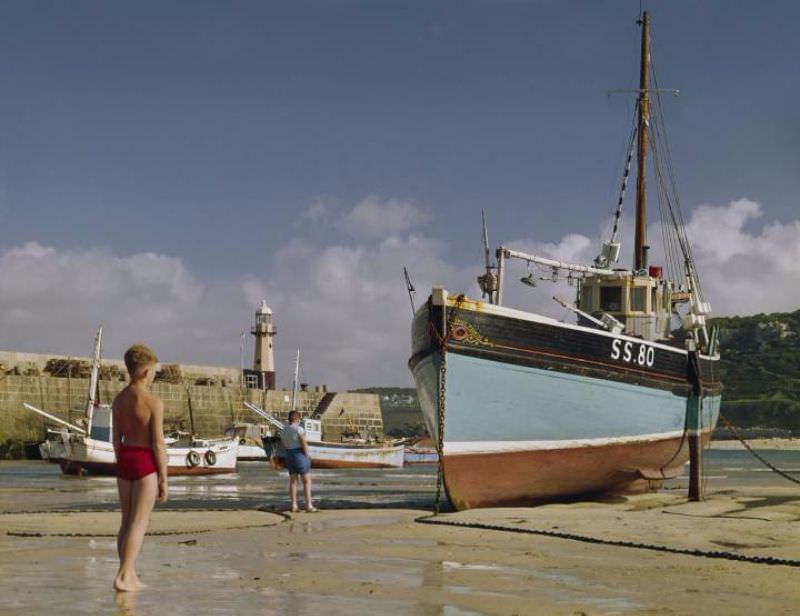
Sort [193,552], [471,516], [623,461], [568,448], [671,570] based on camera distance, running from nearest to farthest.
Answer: [671,570] → [193,552] → [471,516] → [568,448] → [623,461]

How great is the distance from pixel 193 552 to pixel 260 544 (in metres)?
1.08

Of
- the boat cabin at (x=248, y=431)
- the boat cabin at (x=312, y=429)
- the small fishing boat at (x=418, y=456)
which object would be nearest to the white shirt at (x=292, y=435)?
the boat cabin at (x=312, y=429)

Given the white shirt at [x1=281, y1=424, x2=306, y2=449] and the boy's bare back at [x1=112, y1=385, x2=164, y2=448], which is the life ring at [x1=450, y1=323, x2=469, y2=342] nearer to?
the white shirt at [x1=281, y1=424, x2=306, y2=449]

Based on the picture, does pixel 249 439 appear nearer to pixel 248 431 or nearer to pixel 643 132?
pixel 248 431

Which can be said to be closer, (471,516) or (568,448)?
(471,516)

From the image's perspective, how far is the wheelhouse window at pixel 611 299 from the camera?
26.3m

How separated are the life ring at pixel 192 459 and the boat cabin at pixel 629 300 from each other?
23.6 metres

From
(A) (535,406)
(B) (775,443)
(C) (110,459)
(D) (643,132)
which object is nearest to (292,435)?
(A) (535,406)

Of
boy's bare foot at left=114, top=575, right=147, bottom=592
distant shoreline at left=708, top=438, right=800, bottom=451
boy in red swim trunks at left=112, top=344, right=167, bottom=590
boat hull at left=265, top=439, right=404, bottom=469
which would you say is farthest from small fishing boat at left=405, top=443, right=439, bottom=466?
distant shoreline at left=708, top=438, right=800, bottom=451

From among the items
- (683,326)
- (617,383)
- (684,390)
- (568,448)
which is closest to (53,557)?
(568,448)

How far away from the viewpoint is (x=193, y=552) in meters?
10.8

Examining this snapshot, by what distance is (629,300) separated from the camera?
26.3 meters

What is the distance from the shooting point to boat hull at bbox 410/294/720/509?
1877cm

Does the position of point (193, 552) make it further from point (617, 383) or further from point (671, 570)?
point (617, 383)
